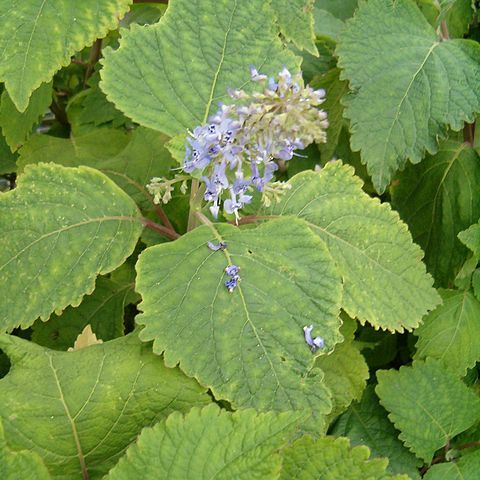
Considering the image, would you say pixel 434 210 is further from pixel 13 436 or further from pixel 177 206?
pixel 13 436

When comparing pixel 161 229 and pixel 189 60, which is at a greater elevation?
pixel 189 60

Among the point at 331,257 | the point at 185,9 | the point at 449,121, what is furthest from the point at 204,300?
the point at 449,121

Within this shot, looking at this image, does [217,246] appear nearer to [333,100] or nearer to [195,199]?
[195,199]

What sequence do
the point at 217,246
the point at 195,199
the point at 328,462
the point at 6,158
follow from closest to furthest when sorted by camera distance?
the point at 328,462
the point at 217,246
the point at 195,199
the point at 6,158

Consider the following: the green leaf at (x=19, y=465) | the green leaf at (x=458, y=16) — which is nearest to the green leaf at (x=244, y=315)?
the green leaf at (x=19, y=465)

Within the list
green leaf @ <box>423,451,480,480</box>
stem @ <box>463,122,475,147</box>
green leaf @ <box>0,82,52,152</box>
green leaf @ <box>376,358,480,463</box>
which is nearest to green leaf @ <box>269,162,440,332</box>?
green leaf @ <box>376,358,480,463</box>

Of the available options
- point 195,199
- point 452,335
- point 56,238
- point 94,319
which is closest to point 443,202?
point 452,335
